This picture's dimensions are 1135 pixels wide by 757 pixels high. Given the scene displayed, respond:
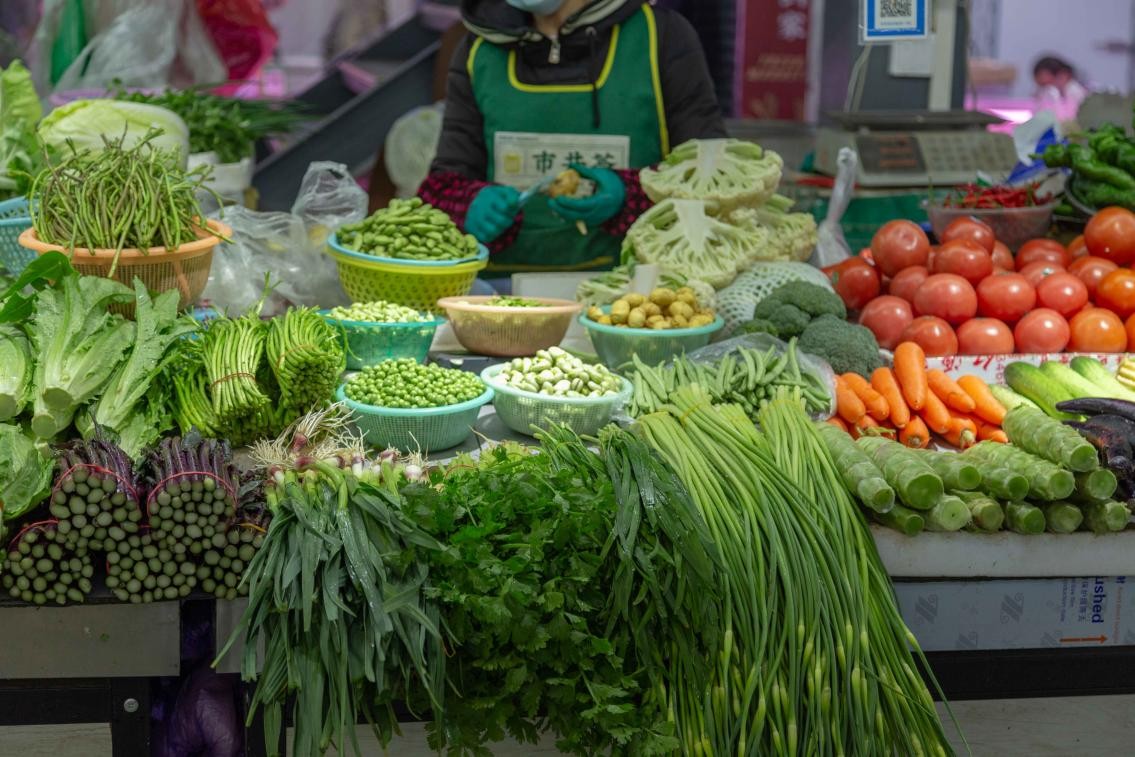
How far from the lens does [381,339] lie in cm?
289

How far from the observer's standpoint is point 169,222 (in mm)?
2705

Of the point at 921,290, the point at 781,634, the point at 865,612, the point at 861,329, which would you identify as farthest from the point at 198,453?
the point at 921,290

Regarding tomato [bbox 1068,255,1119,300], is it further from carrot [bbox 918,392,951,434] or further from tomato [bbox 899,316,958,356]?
carrot [bbox 918,392,951,434]

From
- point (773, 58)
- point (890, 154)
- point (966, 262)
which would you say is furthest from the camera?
point (773, 58)

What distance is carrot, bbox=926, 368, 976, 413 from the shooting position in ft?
9.06

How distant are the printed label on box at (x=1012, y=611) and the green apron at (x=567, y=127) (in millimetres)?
2346

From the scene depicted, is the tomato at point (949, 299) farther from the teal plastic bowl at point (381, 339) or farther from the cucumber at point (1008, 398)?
the teal plastic bowl at point (381, 339)

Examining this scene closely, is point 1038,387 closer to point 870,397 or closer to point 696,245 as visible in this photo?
point 870,397

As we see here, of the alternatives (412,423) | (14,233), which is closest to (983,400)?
(412,423)

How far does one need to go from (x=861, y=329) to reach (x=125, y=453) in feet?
6.29

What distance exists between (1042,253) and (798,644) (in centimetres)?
185

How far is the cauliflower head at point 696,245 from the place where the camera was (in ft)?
11.1

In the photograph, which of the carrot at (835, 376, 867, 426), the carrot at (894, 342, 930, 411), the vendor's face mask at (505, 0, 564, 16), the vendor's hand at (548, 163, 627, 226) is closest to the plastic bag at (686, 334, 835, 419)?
the carrot at (835, 376, 867, 426)

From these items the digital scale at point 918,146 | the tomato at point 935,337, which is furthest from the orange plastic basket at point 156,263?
the digital scale at point 918,146
